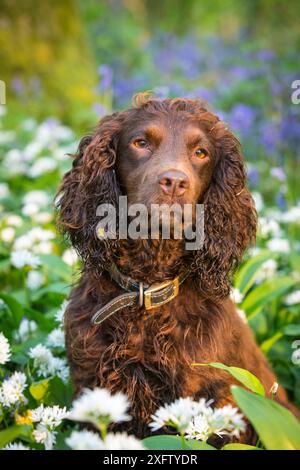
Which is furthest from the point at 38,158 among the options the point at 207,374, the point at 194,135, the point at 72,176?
the point at 207,374

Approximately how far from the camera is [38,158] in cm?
587

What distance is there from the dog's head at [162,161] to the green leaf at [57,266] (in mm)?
785

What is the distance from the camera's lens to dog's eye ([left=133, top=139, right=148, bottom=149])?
2.92 m

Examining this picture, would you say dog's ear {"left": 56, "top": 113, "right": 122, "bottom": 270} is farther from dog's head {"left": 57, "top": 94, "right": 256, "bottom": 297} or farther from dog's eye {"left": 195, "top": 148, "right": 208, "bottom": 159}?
dog's eye {"left": 195, "top": 148, "right": 208, "bottom": 159}

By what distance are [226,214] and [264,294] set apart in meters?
0.97

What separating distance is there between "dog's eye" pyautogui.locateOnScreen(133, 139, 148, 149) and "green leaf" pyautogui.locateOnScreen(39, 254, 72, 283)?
124 cm

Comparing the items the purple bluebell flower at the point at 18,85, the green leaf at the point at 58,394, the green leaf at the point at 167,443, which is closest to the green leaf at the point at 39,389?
the green leaf at the point at 58,394

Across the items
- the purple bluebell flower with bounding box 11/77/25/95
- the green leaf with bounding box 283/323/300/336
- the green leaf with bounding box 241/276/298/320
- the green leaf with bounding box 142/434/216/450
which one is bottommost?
the green leaf with bounding box 142/434/216/450

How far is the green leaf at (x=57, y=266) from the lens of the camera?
390cm

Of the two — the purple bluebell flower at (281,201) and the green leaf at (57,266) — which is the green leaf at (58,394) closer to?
the green leaf at (57,266)

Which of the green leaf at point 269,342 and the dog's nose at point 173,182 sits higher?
the dog's nose at point 173,182

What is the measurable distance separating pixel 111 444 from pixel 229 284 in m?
1.46

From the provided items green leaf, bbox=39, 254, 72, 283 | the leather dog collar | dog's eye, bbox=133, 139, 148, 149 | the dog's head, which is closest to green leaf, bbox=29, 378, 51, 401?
the leather dog collar

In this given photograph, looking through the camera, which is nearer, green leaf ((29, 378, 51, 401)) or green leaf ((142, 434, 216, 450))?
green leaf ((142, 434, 216, 450))
